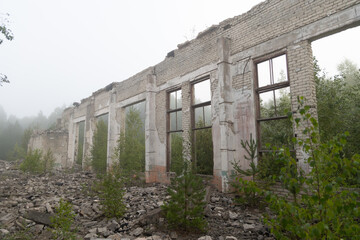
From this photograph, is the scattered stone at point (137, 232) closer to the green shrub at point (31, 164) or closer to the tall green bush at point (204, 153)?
the tall green bush at point (204, 153)

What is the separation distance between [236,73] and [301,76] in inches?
75.4

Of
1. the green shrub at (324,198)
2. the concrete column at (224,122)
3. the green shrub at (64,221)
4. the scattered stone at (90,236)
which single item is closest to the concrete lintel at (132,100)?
the concrete column at (224,122)

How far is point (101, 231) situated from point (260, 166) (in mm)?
3664

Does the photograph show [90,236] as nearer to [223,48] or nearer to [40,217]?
[40,217]

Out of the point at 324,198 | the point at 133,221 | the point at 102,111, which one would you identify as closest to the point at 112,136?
the point at 102,111

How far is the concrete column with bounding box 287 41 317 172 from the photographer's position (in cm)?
510

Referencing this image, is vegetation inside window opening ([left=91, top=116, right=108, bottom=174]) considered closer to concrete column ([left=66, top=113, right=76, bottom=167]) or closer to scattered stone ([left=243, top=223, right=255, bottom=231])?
concrete column ([left=66, top=113, right=76, bottom=167])

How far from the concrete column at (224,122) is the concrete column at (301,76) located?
71.5 inches

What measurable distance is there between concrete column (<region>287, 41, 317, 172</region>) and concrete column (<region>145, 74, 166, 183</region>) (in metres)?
5.61

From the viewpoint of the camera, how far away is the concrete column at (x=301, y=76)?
510 centimetres

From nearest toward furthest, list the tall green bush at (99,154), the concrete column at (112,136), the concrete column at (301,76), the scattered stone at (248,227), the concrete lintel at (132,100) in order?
the scattered stone at (248,227) → the concrete column at (301,76) → the concrete lintel at (132,100) → the concrete column at (112,136) → the tall green bush at (99,154)

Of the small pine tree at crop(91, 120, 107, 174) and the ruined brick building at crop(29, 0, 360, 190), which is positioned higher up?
the ruined brick building at crop(29, 0, 360, 190)

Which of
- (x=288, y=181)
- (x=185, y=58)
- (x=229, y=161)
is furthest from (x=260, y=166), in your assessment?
(x=185, y=58)

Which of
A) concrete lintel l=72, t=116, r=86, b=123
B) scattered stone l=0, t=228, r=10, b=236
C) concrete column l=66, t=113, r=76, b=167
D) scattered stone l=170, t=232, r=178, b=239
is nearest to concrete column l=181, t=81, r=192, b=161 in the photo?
scattered stone l=170, t=232, r=178, b=239
